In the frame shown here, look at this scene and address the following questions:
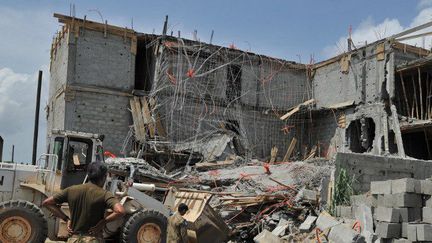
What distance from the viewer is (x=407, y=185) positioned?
8.47m

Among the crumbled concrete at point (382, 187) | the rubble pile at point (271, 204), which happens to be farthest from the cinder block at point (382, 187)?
the rubble pile at point (271, 204)

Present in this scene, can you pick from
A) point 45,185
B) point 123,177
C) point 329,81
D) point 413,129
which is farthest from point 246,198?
point 329,81

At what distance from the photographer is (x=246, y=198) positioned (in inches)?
475

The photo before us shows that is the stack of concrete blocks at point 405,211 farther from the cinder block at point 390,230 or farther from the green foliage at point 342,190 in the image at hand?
the green foliage at point 342,190

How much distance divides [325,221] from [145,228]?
3638mm

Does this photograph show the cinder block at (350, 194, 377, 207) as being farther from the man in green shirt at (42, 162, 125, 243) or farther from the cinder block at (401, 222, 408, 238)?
the man in green shirt at (42, 162, 125, 243)

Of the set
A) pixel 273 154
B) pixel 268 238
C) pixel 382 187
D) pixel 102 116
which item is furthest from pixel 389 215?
A: pixel 102 116

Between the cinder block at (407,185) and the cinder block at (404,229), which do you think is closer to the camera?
the cinder block at (404,229)

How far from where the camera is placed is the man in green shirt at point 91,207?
13.9 ft

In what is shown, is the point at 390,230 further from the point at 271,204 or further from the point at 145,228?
the point at 145,228

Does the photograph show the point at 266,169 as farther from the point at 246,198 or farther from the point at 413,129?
the point at 413,129

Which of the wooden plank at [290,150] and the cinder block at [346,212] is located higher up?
the wooden plank at [290,150]

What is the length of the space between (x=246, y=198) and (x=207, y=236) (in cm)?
260

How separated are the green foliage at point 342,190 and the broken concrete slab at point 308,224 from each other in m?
0.64
